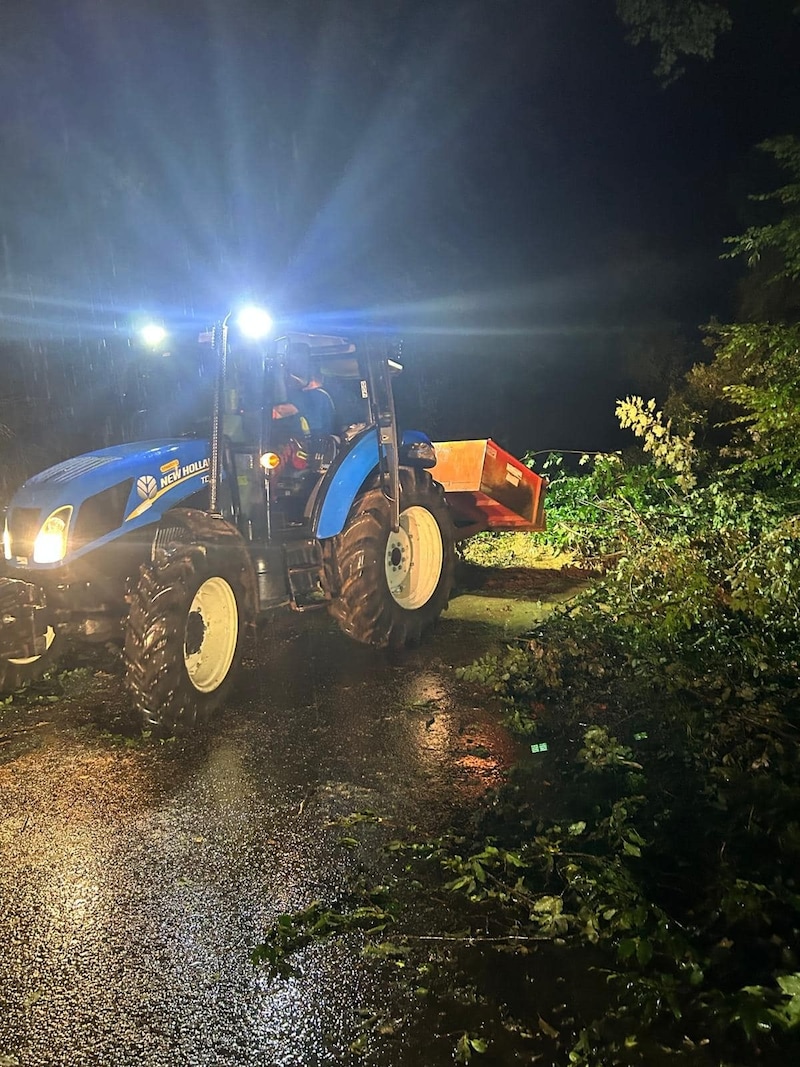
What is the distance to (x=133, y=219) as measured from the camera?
1767 cm

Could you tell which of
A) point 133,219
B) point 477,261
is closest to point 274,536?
point 133,219

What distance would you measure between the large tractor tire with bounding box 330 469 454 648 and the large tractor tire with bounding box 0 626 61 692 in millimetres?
2065

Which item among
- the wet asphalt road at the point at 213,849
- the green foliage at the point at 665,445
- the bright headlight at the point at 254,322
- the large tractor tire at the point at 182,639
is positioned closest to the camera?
the wet asphalt road at the point at 213,849

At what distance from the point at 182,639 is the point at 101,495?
46.4 inches

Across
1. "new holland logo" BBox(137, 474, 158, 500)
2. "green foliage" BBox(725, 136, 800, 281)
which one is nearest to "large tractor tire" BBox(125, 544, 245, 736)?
"new holland logo" BBox(137, 474, 158, 500)

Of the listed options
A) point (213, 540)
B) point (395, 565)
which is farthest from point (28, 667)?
point (395, 565)

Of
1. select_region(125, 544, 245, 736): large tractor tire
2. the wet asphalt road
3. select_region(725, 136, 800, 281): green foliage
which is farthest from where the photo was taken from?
select_region(725, 136, 800, 281): green foliage

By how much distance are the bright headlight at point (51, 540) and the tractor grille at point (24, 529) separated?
0.17ft

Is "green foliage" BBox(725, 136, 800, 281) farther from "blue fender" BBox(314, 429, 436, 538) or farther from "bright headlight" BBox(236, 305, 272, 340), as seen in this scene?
"bright headlight" BBox(236, 305, 272, 340)

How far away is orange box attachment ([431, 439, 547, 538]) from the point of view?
28.5 feet

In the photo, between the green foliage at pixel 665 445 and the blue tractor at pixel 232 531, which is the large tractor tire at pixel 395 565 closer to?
the blue tractor at pixel 232 531

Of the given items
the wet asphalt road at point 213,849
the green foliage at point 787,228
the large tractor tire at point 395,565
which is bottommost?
the wet asphalt road at point 213,849

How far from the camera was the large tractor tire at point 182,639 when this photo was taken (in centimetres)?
487

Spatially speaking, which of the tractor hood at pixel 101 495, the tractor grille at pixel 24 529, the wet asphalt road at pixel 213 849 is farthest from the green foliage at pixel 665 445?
the tractor grille at pixel 24 529
